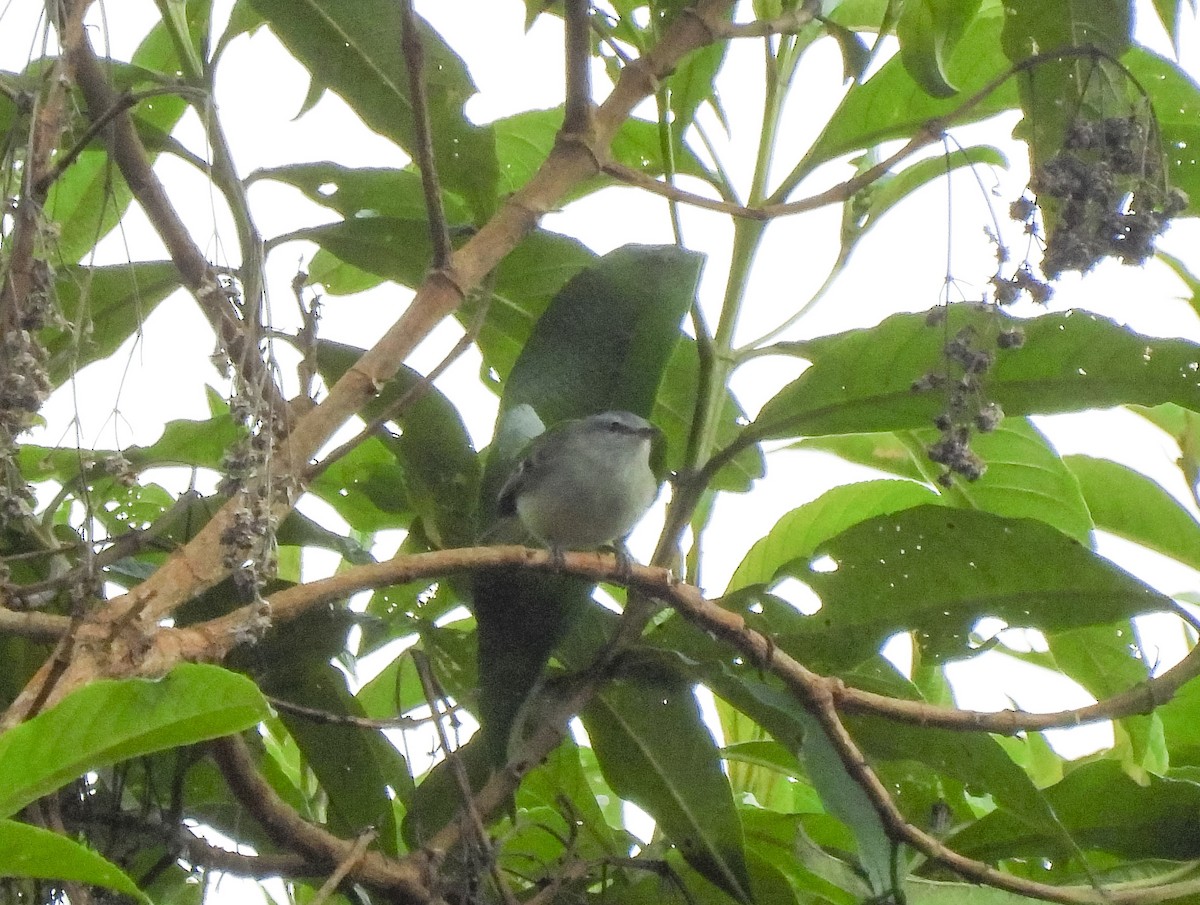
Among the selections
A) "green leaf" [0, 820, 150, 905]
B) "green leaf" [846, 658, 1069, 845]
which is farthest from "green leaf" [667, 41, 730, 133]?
"green leaf" [0, 820, 150, 905]

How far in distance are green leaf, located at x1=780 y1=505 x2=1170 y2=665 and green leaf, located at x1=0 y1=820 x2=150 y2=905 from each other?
884 millimetres

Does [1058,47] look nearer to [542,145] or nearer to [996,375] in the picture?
[996,375]

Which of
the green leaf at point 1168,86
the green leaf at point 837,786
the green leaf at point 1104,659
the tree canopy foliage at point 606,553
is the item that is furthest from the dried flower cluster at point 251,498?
the green leaf at point 1168,86

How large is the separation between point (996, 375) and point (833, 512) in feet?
1.28

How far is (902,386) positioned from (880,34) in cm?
44

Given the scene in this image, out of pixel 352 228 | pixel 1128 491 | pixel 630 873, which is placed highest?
pixel 352 228

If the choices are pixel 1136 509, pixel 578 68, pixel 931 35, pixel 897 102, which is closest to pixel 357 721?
pixel 578 68

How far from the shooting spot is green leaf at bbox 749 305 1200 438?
140 centimetres

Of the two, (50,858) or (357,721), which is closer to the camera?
(50,858)

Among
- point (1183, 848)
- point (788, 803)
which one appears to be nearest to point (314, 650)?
point (788, 803)

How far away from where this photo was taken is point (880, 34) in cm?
156

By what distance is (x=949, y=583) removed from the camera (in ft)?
4.57

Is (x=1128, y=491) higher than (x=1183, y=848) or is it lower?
higher

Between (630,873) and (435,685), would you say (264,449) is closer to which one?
(435,685)
